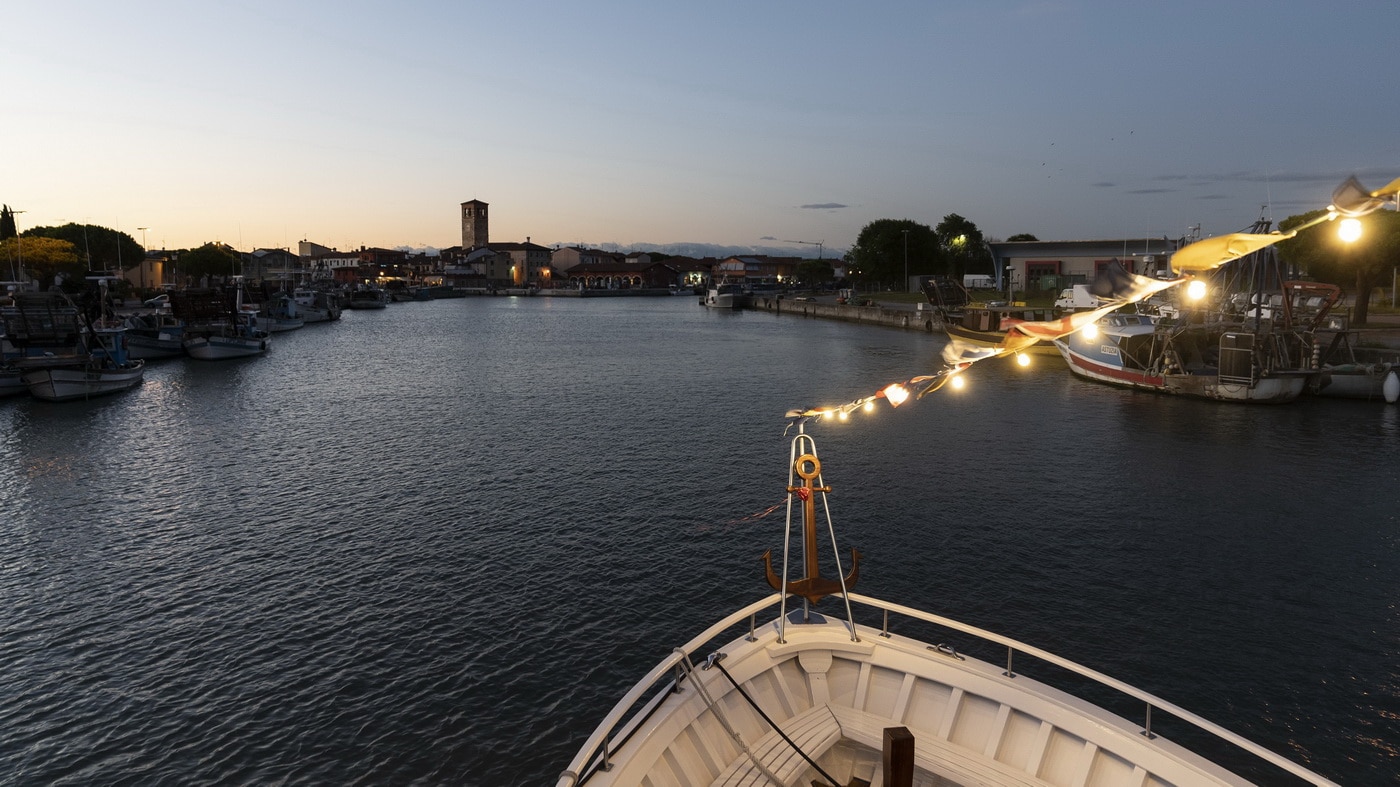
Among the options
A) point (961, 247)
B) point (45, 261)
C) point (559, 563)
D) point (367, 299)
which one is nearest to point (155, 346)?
point (45, 261)

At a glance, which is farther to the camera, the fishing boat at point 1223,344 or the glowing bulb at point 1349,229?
the fishing boat at point 1223,344

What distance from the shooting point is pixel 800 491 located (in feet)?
33.7

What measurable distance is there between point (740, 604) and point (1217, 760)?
9.35 metres

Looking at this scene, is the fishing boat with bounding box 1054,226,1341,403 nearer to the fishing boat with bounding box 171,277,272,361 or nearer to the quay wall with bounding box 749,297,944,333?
the quay wall with bounding box 749,297,944,333

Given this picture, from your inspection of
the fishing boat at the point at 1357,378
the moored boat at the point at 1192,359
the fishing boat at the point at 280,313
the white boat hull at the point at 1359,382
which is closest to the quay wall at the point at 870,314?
the moored boat at the point at 1192,359

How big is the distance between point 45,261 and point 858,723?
126 m

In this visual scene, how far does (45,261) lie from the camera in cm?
10044

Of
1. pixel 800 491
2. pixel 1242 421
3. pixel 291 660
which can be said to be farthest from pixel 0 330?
pixel 1242 421

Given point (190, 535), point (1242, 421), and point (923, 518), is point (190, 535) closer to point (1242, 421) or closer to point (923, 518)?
point (923, 518)

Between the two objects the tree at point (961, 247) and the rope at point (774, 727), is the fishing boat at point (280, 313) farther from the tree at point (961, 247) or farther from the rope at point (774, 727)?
the tree at point (961, 247)

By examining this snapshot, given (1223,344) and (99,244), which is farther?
(99,244)

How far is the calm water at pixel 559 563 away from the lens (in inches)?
543

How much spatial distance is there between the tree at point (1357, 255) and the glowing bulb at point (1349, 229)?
205ft

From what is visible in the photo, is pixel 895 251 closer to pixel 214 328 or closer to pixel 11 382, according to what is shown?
pixel 214 328
